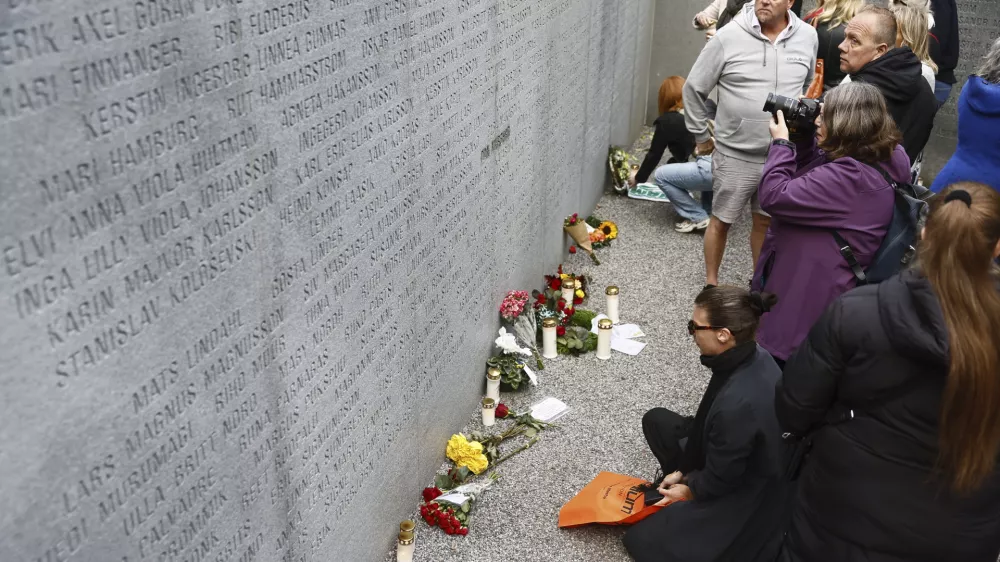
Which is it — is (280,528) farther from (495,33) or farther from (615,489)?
(495,33)

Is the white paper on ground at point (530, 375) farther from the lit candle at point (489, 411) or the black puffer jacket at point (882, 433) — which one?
the black puffer jacket at point (882, 433)

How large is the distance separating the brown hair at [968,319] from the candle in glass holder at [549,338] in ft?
9.86

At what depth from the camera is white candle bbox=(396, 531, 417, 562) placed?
362cm

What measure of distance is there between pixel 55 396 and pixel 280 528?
3.82 ft

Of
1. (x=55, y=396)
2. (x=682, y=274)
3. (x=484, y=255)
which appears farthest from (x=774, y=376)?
(x=682, y=274)

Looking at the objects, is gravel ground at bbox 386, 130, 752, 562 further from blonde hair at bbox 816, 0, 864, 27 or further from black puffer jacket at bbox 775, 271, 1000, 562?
blonde hair at bbox 816, 0, 864, 27

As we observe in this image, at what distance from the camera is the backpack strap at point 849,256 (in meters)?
3.93

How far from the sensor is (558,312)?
5.82m

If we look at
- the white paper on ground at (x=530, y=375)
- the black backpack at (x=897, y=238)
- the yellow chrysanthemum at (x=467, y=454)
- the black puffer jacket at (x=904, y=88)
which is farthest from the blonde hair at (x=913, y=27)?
the yellow chrysanthemum at (x=467, y=454)

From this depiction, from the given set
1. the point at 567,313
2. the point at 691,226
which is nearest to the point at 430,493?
the point at 567,313

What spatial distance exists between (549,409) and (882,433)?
2.37 m

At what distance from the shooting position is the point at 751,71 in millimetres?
5598

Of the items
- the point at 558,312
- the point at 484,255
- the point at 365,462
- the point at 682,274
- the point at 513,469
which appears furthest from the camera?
the point at 682,274

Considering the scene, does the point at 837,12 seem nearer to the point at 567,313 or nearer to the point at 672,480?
the point at 567,313
